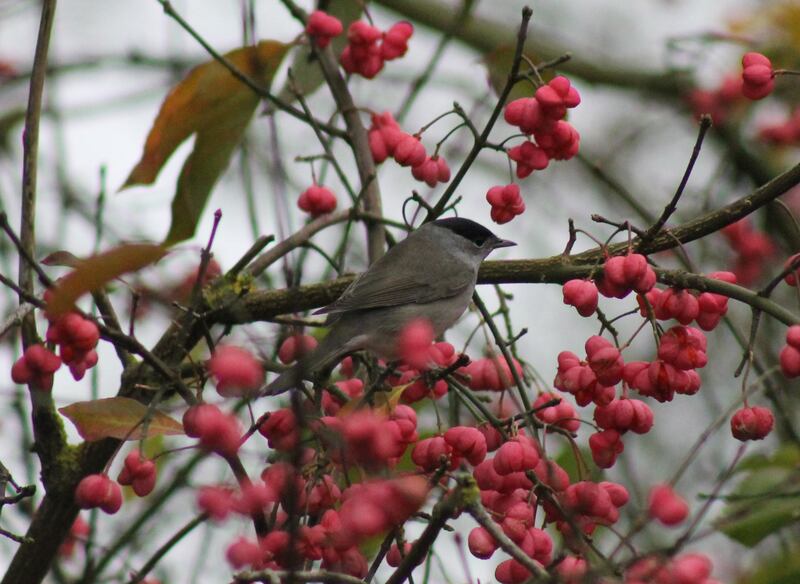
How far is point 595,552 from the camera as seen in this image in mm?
2309

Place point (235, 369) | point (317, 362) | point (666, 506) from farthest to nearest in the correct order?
point (317, 362) < point (235, 369) < point (666, 506)

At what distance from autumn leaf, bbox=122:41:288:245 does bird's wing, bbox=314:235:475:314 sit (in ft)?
3.16

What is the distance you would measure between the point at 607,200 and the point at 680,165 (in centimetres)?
213

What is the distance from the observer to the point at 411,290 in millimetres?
5043

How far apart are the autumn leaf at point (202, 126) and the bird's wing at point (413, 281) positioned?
96 cm

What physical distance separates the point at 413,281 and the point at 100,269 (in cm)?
287

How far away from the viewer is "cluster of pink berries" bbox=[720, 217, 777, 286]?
6727 millimetres

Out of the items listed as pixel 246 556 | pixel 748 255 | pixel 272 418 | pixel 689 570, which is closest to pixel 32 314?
pixel 272 418

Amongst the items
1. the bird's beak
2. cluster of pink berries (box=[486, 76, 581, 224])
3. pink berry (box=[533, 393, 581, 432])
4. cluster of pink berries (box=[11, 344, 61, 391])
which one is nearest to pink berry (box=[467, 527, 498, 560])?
pink berry (box=[533, 393, 581, 432])

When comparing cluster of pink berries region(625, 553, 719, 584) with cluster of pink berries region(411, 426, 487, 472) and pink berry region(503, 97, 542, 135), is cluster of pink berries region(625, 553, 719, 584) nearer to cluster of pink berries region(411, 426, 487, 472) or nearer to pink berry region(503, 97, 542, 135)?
cluster of pink berries region(411, 426, 487, 472)

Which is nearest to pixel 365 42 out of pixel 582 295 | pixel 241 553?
pixel 582 295

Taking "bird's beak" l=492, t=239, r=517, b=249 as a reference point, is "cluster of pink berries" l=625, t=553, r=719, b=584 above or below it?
below

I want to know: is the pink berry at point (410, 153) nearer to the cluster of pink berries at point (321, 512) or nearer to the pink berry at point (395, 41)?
the pink berry at point (395, 41)

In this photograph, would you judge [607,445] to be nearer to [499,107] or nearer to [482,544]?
[482,544]
